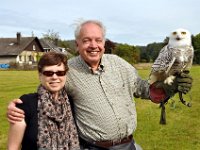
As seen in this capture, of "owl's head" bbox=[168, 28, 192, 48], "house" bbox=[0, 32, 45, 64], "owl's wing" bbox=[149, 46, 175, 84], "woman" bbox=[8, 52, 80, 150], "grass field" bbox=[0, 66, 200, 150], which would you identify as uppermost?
"owl's head" bbox=[168, 28, 192, 48]

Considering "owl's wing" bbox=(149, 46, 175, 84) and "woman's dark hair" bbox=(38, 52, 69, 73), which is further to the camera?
"owl's wing" bbox=(149, 46, 175, 84)

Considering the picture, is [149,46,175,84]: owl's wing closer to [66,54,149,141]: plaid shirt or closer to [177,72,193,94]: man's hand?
Result: [177,72,193,94]: man's hand

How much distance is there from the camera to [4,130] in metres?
9.93

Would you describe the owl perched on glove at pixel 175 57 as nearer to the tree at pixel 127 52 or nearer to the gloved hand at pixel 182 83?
the gloved hand at pixel 182 83

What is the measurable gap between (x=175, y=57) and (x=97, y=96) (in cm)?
79

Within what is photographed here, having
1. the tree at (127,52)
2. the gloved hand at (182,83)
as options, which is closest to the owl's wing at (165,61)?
the gloved hand at (182,83)

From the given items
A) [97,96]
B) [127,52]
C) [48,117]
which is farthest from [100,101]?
[127,52]

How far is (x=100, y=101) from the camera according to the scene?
147 inches

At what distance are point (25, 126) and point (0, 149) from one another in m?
5.23

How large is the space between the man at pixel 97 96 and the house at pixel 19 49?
6309 cm

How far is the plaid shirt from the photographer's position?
372cm

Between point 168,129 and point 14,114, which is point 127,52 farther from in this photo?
point 14,114

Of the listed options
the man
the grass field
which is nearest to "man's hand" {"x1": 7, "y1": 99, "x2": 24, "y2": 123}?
the man

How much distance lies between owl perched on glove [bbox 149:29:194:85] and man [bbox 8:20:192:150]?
0.11 metres
